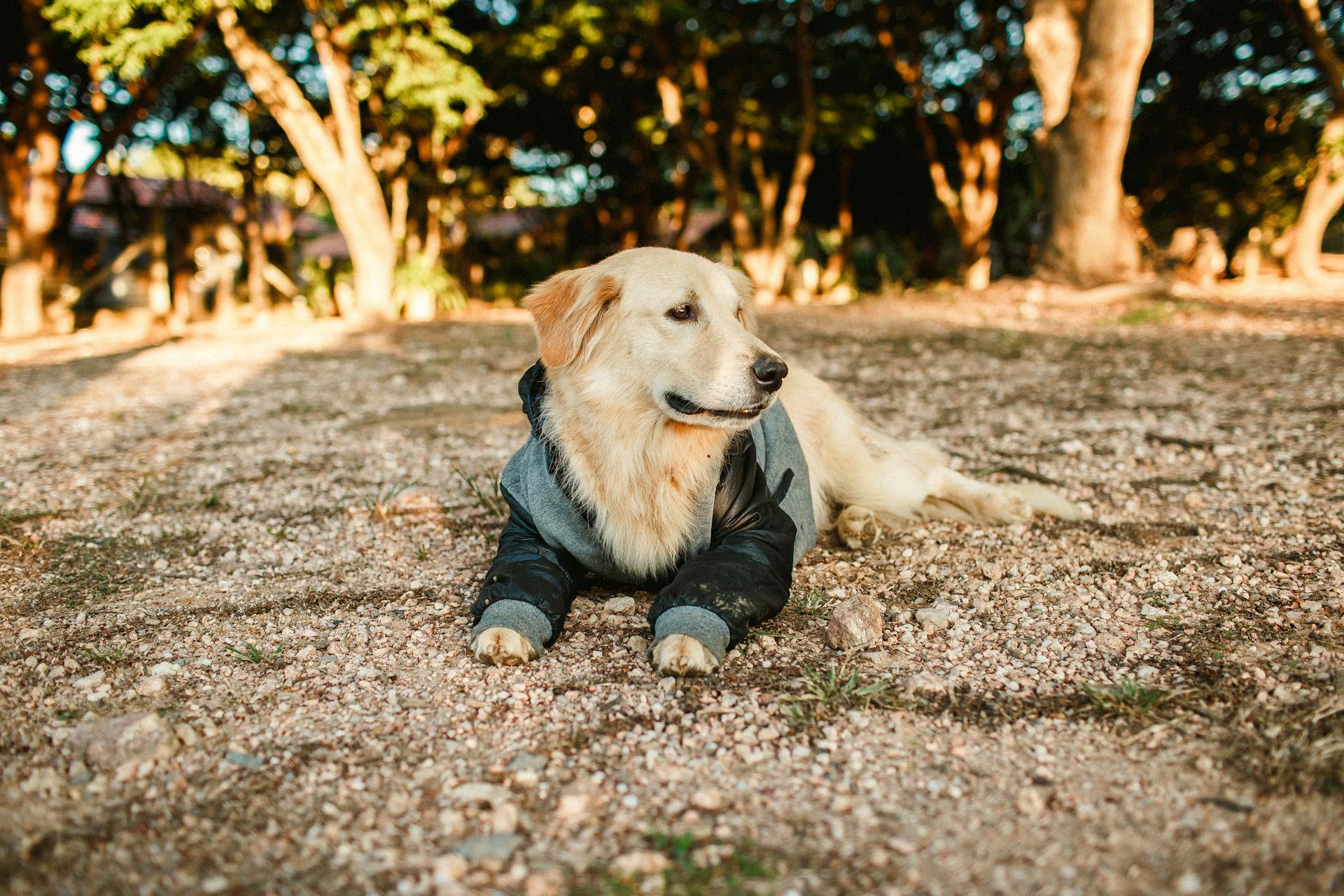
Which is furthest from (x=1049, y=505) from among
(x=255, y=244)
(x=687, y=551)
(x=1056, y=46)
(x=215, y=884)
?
(x=255, y=244)

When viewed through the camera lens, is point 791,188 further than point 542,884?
Yes

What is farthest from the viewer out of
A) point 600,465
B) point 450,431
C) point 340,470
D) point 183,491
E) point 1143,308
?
point 1143,308

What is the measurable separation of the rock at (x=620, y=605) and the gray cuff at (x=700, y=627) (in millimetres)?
456

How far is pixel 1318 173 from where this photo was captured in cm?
1302

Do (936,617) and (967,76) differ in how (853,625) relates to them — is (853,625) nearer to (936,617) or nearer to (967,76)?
(936,617)

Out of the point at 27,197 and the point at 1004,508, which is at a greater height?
the point at 27,197

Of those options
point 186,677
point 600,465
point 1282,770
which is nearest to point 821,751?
point 1282,770

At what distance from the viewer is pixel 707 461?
2.90 m

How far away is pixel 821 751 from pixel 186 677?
1.79 metres

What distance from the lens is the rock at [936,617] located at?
2.77m

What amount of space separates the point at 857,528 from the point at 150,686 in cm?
257

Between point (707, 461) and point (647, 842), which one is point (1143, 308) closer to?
point (707, 461)

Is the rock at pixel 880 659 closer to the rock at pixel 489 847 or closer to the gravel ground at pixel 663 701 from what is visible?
the gravel ground at pixel 663 701

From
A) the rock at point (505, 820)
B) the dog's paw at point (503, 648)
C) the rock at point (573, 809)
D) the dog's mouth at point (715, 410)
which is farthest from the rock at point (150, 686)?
the dog's mouth at point (715, 410)
